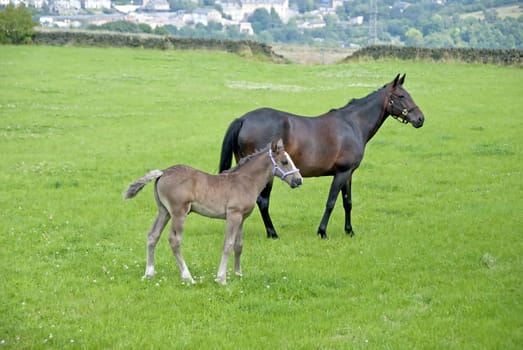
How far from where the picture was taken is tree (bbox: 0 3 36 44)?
5650 centimetres

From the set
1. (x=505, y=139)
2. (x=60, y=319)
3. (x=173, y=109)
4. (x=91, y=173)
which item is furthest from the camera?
(x=173, y=109)

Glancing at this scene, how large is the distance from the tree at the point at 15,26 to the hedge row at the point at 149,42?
1554mm

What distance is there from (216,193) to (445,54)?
47.3m

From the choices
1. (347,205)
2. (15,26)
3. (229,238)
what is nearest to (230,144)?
(347,205)

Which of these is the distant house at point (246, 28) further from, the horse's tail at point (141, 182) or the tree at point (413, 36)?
the horse's tail at point (141, 182)

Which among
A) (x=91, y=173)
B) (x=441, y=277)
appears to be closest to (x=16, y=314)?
(x=441, y=277)

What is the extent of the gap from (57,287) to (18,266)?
4.30 ft

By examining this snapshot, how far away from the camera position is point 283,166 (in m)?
10.7

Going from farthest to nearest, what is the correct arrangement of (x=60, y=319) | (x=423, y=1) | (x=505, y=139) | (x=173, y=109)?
(x=423, y=1)
(x=173, y=109)
(x=505, y=139)
(x=60, y=319)

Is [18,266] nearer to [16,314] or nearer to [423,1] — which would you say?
[16,314]

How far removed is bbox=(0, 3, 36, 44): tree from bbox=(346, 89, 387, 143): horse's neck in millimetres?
48096

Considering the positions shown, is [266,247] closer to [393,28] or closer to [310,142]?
[310,142]

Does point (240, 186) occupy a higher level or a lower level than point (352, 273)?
higher

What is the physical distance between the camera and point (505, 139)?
24797mm
